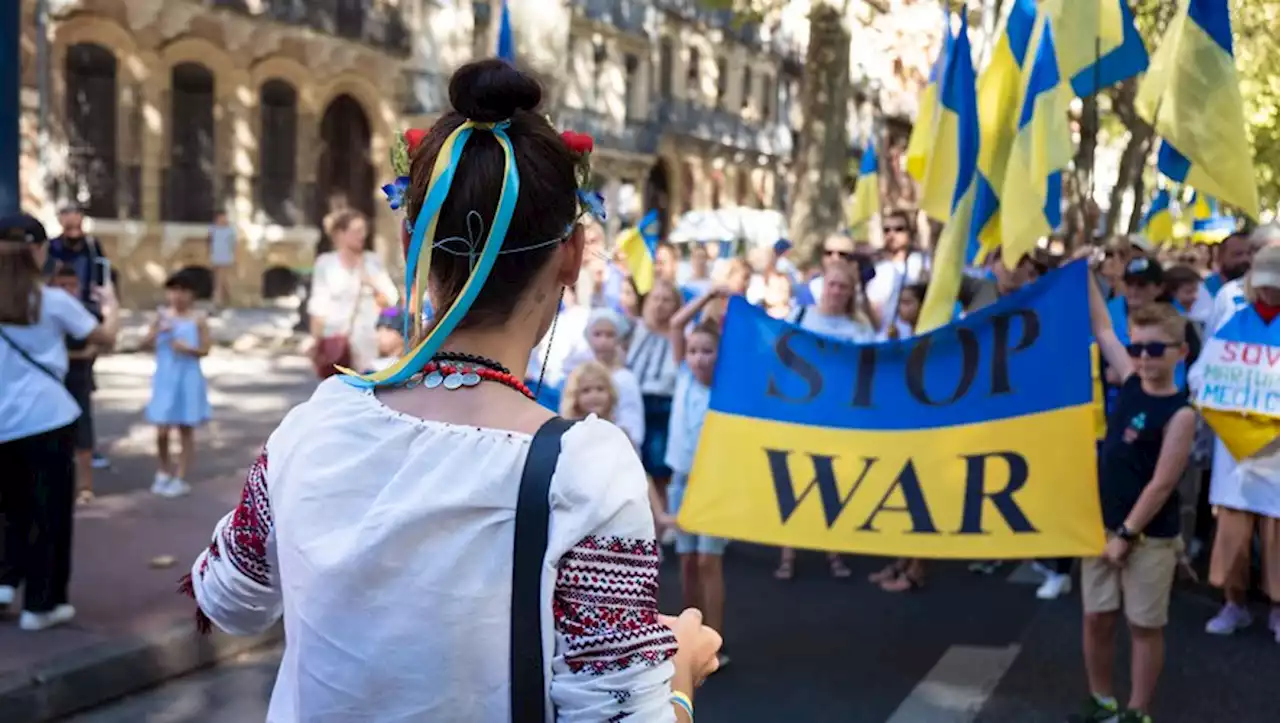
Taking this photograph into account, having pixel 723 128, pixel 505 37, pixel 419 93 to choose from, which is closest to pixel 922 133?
pixel 505 37

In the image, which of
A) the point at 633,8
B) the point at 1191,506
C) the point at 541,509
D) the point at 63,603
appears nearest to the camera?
the point at 541,509

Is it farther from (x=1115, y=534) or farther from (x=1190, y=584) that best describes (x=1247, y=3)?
(x=1115, y=534)

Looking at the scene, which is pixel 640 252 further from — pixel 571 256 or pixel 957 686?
pixel 571 256

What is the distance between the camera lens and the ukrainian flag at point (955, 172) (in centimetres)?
→ 756

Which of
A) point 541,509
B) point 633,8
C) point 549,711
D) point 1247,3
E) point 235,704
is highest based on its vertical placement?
point 633,8

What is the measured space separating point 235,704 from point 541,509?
4.63 m

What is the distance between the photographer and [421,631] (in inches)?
→ 68.3

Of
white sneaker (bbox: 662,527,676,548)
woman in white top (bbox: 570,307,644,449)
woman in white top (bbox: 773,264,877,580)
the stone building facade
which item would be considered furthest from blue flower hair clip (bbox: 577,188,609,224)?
the stone building facade

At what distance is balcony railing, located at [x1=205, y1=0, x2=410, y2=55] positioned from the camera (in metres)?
28.6

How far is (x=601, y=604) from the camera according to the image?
1.72 meters

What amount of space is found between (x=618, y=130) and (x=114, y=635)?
40.2m

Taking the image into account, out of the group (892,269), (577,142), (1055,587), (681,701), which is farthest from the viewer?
(892,269)

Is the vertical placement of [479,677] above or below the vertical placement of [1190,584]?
above

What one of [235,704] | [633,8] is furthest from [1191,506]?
[633,8]
